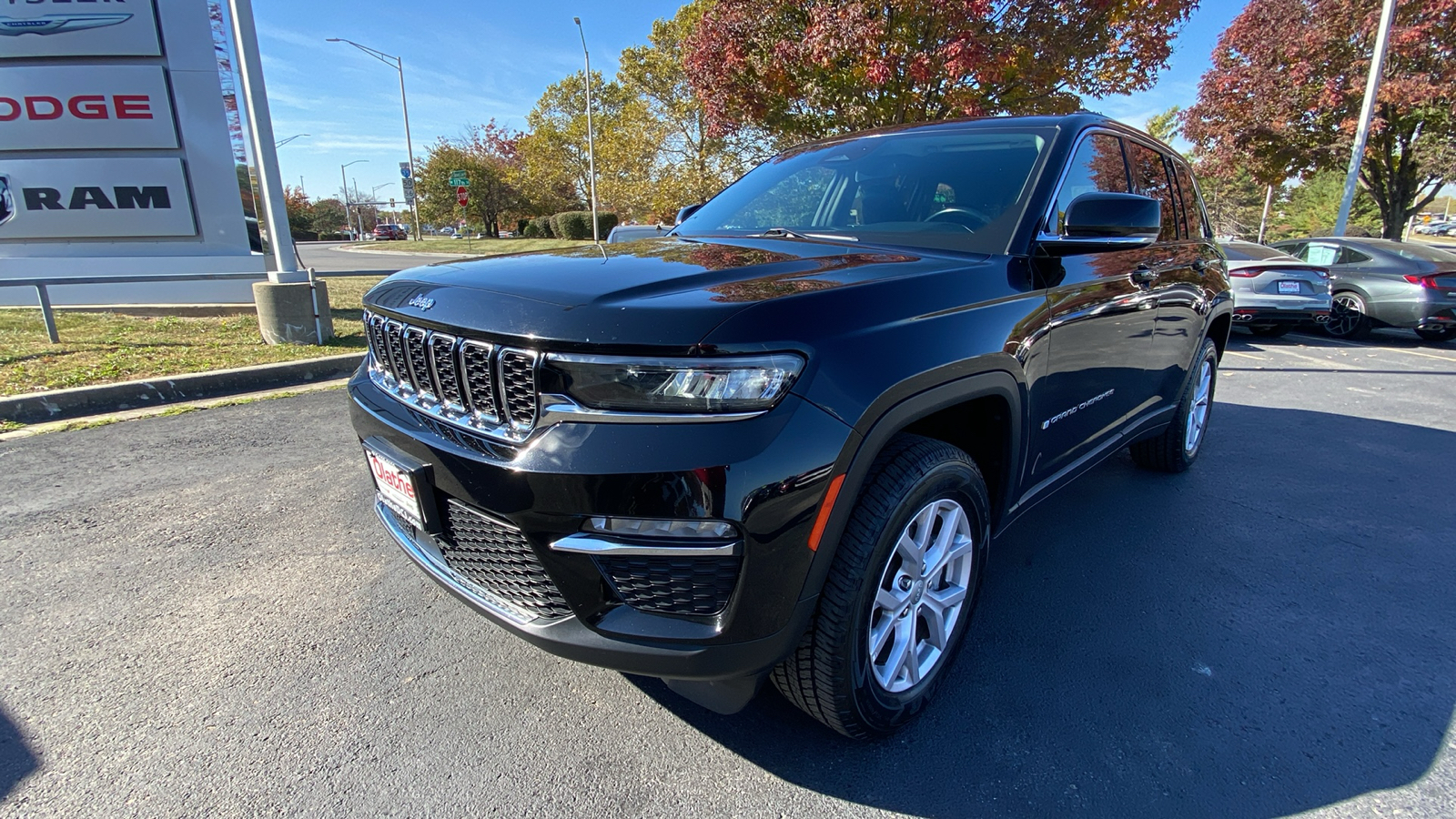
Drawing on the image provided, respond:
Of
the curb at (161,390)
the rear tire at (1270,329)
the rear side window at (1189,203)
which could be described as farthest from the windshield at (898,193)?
Answer: the rear tire at (1270,329)

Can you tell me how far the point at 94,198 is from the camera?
8258 mm

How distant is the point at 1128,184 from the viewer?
320cm

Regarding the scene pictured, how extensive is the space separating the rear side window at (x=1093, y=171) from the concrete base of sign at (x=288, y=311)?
277 inches

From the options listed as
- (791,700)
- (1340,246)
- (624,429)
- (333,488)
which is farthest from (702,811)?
(1340,246)

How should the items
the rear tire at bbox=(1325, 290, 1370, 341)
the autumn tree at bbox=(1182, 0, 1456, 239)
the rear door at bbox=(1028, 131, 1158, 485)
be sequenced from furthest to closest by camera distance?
the autumn tree at bbox=(1182, 0, 1456, 239) < the rear tire at bbox=(1325, 290, 1370, 341) < the rear door at bbox=(1028, 131, 1158, 485)

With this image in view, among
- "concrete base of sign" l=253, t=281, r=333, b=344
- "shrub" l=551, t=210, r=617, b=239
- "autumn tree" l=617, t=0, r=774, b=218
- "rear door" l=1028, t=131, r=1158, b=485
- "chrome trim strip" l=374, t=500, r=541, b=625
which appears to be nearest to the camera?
"chrome trim strip" l=374, t=500, r=541, b=625

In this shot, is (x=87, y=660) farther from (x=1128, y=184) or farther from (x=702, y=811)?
(x=1128, y=184)

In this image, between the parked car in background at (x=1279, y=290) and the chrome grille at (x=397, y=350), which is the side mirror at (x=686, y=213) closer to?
the chrome grille at (x=397, y=350)

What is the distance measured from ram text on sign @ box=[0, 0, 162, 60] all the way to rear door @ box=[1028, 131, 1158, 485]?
9.78m

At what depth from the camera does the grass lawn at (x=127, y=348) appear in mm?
5410

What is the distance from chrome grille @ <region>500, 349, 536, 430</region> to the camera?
1.60 meters

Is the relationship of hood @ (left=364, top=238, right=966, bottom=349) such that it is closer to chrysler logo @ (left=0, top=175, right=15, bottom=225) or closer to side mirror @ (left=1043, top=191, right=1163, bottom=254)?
side mirror @ (left=1043, top=191, right=1163, bottom=254)

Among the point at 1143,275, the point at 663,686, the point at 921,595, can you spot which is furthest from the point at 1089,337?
the point at 663,686

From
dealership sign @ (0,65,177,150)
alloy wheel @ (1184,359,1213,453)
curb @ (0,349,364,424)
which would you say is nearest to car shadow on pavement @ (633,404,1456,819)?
alloy wheel @ (1184,359,1213,453)
